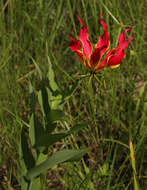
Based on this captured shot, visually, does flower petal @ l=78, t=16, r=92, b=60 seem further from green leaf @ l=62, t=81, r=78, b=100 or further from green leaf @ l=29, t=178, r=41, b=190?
green leaf @ l=29, t=178, r=41, b=190

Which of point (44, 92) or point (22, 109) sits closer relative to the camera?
point (44, 92)

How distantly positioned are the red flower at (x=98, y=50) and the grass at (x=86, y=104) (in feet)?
0.32

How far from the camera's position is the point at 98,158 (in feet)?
3.49

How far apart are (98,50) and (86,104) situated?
49 centimetres

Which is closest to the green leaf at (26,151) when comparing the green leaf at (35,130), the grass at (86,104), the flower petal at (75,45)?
the green leaf at (35,130)

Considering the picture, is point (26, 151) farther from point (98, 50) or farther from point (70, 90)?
point (98, 50)

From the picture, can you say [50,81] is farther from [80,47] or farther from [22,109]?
[22,109]

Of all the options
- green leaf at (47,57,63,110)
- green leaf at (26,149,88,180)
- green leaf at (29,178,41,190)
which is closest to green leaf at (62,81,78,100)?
green leaf at (47,57,63,110)

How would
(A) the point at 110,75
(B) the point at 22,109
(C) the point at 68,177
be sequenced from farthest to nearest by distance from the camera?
(B) the point at 22,109, (A) the point at 110,75, (C) the point at 68,177

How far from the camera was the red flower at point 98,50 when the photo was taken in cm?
75

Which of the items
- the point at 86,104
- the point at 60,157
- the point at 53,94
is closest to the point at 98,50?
the point at 53,94

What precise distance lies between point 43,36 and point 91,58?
477 millimetres

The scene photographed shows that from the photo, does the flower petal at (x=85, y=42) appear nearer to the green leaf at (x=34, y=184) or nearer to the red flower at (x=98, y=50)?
the red flower at (x=98, y=50)

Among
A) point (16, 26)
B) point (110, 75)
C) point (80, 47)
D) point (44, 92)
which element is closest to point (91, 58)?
point (80, 47)
